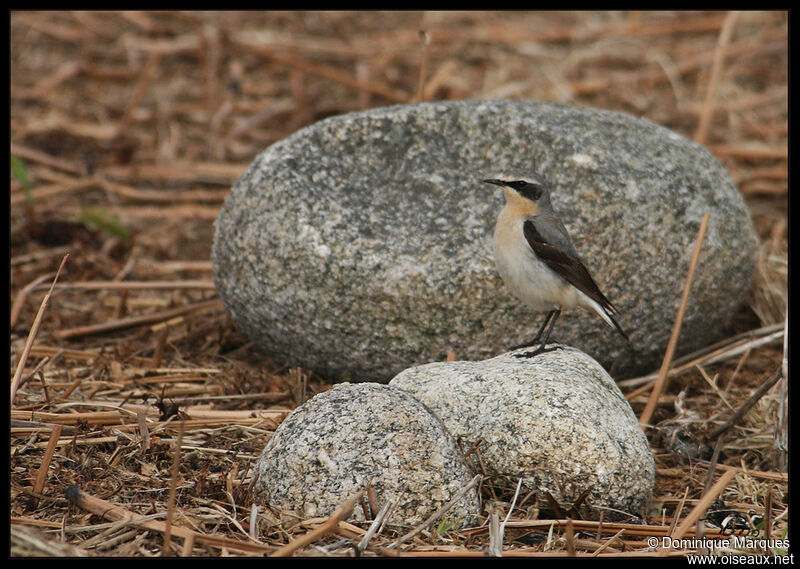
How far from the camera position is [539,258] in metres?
6.06

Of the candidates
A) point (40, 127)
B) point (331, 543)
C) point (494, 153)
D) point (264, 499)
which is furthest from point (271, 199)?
point (40, 127)

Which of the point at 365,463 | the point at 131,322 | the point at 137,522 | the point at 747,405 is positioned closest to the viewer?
the point at 137,522

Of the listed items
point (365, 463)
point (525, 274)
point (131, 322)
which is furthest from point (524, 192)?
point (131, 322)

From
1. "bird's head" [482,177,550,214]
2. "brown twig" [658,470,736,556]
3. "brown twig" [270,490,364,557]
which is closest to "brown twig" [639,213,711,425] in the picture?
"bird's head" [482,177,550,214]

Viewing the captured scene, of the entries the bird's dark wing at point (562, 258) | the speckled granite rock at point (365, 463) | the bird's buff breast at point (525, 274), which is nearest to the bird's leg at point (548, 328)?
the bird's buff breast at point (525, 274)

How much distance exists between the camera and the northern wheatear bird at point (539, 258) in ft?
19.4

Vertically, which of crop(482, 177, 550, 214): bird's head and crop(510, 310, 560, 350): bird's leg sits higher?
crop(482, 177, 550, 214): bird's head

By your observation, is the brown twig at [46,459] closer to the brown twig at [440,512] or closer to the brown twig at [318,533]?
the brown twig at [318,533]

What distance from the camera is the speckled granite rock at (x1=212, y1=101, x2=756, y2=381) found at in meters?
6.04

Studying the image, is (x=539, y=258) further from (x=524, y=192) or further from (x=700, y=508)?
(x=700, y=508)

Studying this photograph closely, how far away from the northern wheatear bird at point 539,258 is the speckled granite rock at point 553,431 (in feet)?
2.74

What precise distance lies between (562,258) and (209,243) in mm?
3925

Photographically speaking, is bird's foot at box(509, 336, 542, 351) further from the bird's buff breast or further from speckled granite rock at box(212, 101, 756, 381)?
the bird's buff breast

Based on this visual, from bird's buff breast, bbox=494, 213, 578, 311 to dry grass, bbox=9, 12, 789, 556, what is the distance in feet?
2.99
